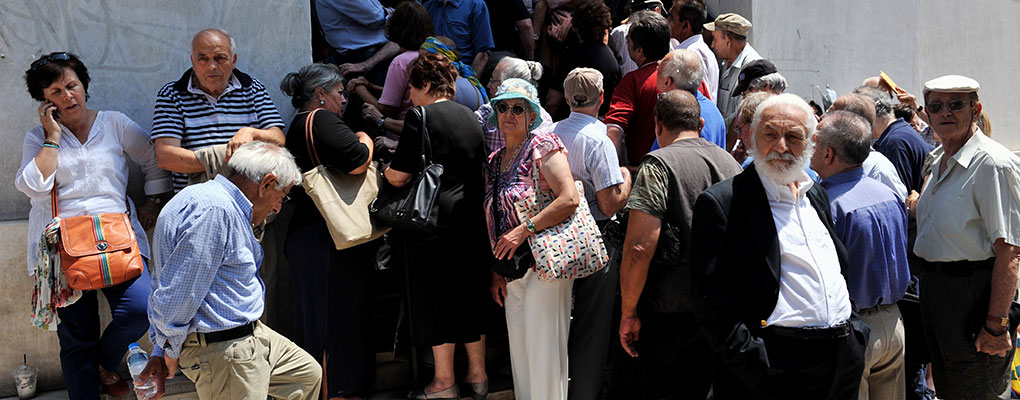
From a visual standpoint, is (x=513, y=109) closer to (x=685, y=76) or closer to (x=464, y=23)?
(x=685, y=76)

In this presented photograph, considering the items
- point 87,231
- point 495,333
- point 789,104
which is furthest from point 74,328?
point 789,104

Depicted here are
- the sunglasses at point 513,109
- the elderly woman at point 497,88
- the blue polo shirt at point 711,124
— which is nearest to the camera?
the sunglasses at point 513,109

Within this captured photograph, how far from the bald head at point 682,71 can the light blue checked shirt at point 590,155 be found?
25.3 inches

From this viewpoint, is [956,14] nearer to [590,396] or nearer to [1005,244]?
[1005,244]

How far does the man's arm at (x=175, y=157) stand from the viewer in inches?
182

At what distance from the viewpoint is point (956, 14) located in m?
9.30

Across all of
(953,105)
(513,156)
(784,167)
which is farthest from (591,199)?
(953,105)

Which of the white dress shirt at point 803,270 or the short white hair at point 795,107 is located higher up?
the short white hair at point 795,107

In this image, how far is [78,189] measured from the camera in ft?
14.6

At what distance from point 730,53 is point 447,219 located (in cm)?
285

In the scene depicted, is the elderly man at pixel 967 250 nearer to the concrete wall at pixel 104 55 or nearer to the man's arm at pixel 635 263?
the man's arm at pixel 635 263

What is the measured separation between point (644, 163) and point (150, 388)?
2.36 meters

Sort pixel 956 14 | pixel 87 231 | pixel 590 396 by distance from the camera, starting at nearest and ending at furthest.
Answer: pixel 87 231 → pixel 590 396 → pixel 956 14

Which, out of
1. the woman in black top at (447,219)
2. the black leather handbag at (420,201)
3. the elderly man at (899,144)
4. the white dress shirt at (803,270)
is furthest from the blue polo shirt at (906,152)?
the black leather handbag at (420,201)
